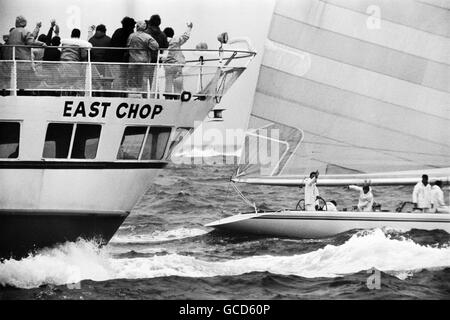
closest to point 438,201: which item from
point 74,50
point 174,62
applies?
point 174,62

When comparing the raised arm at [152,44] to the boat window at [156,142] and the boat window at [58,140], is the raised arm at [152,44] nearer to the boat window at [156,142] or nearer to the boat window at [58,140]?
the boat window at [156,142]

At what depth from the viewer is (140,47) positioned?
15438 millimetres

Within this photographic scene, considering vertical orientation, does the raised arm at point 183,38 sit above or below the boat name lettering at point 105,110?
above

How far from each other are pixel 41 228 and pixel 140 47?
2.79m

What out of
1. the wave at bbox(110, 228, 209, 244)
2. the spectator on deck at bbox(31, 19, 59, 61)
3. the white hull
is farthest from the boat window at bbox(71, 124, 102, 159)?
the white hull

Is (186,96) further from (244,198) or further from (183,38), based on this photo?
(244,198)

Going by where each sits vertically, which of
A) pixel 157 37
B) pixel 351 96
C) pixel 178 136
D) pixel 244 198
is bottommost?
pixel 244 198

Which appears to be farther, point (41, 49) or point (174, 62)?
point (174, 62)

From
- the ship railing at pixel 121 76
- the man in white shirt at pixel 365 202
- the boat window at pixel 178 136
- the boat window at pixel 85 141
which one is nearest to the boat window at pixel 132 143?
the boat window at pixel 85 141

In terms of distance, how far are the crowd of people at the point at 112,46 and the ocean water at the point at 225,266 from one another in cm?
256

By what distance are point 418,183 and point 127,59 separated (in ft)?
21.5

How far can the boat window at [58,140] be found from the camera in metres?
15.5

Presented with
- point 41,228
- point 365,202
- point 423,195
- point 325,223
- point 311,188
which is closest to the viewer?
point 41,228

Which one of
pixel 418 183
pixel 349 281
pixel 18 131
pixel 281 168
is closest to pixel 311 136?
pixel 281 168
